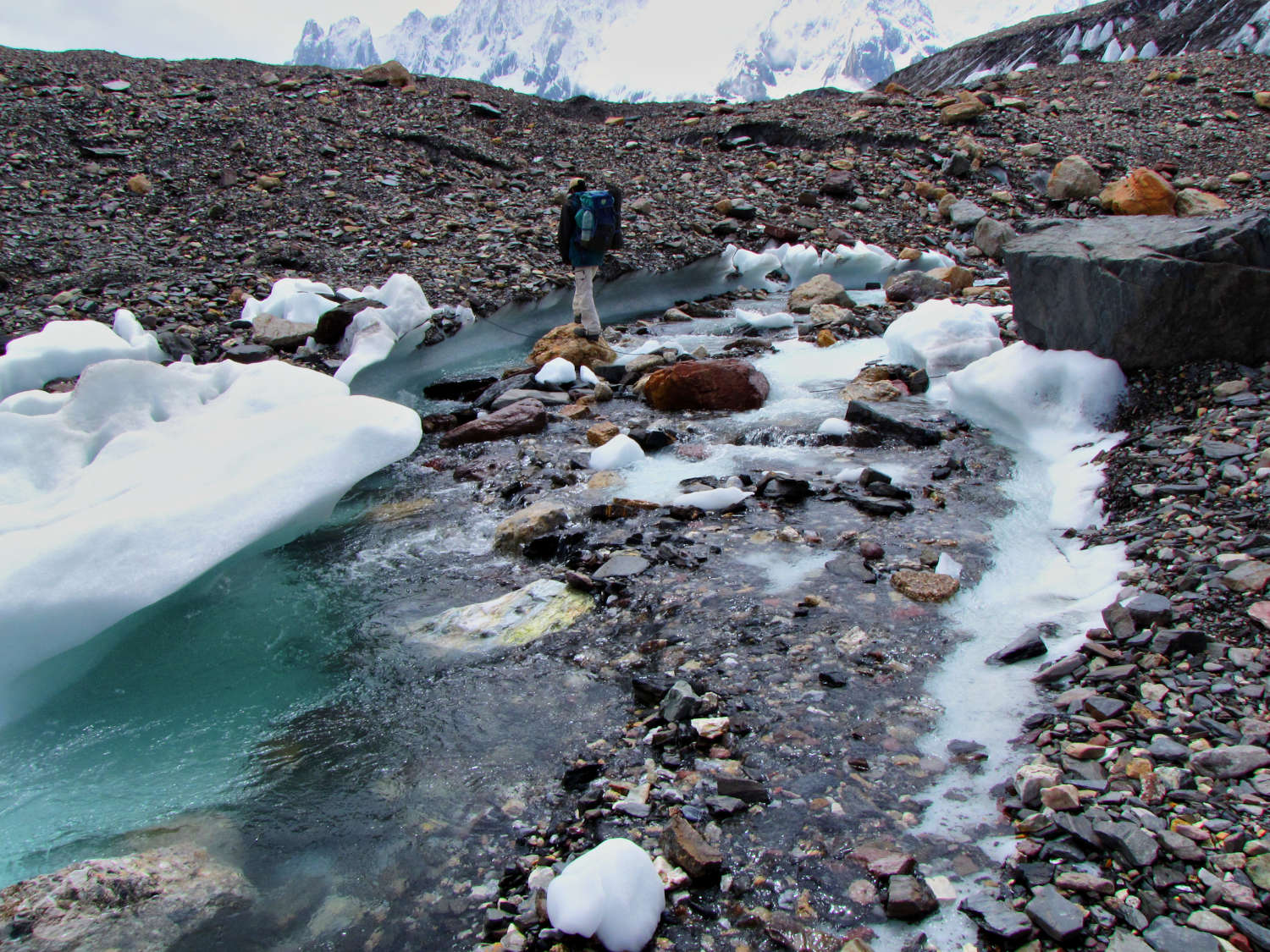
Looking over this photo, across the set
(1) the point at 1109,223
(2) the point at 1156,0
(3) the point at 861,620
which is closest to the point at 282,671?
(3) the point at 861,620

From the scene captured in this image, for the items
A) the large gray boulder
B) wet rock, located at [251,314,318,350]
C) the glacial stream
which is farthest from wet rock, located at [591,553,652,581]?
wet rock, located at [251,314,318,350]

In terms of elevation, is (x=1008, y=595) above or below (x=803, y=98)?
below

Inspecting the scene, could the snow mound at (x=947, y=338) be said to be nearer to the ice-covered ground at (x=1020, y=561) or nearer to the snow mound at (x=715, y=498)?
the ice-covered ground at (x=1020, y=561)

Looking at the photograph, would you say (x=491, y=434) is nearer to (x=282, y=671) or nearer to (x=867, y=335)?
(x=282, y=671)

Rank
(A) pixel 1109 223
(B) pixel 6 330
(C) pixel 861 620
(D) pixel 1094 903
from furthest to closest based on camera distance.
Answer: (B) pixel 6 330, (A) pixel 1109 223, (C) pixel 861 620, (D) pixel 1094 903

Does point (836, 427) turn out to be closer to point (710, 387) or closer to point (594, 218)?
point (710, 387)

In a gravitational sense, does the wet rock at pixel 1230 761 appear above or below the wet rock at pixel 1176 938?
above

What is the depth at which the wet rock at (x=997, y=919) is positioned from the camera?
5.27 feet

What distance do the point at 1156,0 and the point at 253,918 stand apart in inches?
1458

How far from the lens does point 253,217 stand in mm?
9812

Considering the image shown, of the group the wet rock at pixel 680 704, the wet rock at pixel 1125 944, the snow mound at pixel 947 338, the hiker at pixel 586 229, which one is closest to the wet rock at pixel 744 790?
the wet rock at pixel 680 704

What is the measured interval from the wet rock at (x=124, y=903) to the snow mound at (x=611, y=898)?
856 mm

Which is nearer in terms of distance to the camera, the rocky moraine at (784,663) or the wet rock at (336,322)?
the rocky moraine at (784,663)

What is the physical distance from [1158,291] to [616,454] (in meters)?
3.00
